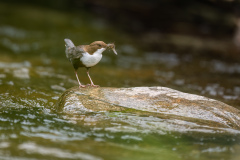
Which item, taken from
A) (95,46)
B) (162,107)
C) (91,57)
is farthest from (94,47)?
(162,107)

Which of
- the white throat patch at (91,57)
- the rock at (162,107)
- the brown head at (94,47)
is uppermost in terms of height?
the brown head at (94,47)

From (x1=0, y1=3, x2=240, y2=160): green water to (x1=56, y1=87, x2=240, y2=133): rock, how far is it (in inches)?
5.1

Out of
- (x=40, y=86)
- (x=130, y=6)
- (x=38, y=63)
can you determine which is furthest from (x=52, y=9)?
(x=40, y=86)

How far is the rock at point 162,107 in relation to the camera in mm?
3893

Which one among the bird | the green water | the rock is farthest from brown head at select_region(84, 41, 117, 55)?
the green water

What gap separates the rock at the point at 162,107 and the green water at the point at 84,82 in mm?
129

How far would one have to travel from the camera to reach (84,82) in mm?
6492

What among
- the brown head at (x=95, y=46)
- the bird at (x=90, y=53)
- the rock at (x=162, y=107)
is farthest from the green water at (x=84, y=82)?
the brown head at (x=95, y=46)

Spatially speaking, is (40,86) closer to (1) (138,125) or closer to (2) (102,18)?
(1) (138,125)

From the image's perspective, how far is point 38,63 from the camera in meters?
7.93

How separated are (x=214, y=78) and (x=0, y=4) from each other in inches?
428

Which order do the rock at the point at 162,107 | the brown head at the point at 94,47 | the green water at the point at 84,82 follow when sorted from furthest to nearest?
1. the brown head at the point at 94,47
2. the rock at the point at 162,107
3. the green water at the point at 84,82

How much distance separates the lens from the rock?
3.89m

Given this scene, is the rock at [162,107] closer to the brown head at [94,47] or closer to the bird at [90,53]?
the bird at [90,53]
